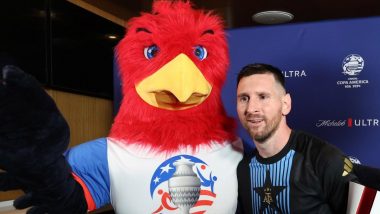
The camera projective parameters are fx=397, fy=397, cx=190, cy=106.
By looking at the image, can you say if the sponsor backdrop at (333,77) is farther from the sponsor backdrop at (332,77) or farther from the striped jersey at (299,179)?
the striped jersey at (299,179)

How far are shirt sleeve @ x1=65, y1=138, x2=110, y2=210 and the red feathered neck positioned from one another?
8 cm

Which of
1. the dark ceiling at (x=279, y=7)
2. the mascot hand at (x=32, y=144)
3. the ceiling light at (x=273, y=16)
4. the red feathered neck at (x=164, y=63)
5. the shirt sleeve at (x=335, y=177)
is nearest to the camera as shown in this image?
the mascot hand at (x=32, y=144)

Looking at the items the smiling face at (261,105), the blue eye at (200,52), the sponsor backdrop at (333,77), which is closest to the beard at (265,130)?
the smiling face at (261,105)

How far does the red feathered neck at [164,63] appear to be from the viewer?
1104 mm

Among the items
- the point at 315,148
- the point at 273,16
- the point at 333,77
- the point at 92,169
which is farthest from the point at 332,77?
the point at 92,169

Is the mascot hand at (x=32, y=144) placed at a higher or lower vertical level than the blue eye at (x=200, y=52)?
lower

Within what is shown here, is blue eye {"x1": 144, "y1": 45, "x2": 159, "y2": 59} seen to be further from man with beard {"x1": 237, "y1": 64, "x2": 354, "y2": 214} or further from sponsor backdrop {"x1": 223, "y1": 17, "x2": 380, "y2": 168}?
sponsor backdrop {"x1": 223, "y1": 17, "x2": 380, "y2": 168}

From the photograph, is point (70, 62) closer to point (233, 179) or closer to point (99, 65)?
point (99, 65)

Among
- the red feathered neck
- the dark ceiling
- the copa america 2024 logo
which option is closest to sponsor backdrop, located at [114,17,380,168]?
the copa america 2024 logo

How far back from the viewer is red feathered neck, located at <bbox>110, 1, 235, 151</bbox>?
1.10 metres

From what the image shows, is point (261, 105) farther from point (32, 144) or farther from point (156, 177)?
point (32, 144)

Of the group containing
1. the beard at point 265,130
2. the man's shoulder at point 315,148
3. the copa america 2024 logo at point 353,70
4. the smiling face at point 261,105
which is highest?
the copa america 2024 logo at point 353,70

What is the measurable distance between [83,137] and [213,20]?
1.43 meters

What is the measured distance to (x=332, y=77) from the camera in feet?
5.26
